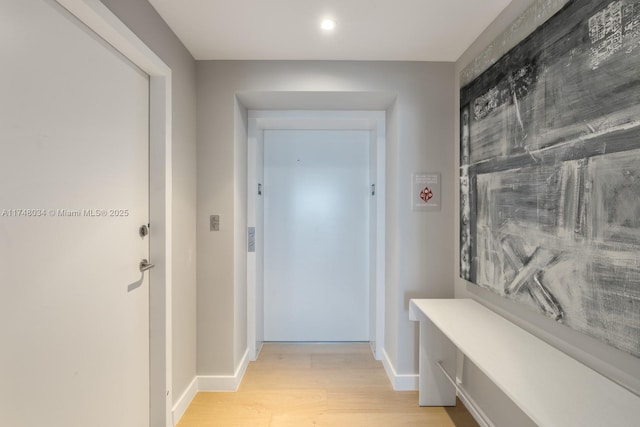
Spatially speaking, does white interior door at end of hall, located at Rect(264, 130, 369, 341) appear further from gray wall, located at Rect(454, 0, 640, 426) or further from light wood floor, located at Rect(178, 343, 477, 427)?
gray wall, located at Rect(454, 0, 640, 426)

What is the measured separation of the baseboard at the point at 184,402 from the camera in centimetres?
194

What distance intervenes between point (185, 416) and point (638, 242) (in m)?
2.51

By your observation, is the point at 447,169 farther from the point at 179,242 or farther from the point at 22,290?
the point at 22,290

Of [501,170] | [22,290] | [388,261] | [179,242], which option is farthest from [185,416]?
[501,170]

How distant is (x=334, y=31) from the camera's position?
1.89m

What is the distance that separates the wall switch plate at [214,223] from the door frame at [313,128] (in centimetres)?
44

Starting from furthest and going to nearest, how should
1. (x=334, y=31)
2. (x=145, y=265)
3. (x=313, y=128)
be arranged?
1. (x=313, y=128)
2. (x=334, y=31)
3. (x=145, y=265)

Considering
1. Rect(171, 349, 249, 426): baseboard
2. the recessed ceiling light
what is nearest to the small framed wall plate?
the recessed ceiling light

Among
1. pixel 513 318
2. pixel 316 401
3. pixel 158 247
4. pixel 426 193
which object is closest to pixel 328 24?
pixel 426 193

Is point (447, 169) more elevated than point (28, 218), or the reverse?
point (447, 169)

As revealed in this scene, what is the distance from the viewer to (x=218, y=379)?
7.51 ft

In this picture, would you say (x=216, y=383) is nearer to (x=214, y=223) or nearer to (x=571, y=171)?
(x=214, y=223)

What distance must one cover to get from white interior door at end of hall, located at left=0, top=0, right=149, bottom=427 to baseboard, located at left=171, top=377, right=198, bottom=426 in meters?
0.26

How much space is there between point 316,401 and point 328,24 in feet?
8.16
